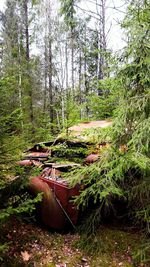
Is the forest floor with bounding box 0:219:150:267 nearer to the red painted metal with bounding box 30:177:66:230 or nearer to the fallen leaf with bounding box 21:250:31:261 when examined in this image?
the fallen leaf with bounding box 21:250:31:261

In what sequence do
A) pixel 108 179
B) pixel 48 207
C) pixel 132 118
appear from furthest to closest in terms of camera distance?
pixel 48 207 < pixel 132 118 < pixel 108 179

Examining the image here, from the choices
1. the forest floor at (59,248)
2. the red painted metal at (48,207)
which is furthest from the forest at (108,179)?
the red painted metal at (48,207)

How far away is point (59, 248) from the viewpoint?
3.82 m

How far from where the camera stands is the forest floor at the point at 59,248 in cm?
352

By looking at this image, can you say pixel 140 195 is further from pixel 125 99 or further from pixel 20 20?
pixel 20 20

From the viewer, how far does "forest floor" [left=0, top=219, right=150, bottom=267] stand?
3.52m

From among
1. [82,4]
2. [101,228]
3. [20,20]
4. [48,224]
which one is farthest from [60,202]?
[20,20]

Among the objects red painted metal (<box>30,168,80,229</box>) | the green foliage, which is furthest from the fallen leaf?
the green foliage

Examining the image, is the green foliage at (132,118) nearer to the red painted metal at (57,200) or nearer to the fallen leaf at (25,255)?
the red painted metal at (57,200)

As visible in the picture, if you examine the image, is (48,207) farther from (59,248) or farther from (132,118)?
(132,118)

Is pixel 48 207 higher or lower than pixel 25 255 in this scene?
higher

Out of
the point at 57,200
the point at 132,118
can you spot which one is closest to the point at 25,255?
the point at 57,200

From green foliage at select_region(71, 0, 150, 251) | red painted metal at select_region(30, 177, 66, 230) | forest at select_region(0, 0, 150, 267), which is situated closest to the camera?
forest at select_region(0, 0, 150, 267)

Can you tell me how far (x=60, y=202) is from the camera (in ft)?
13.6
